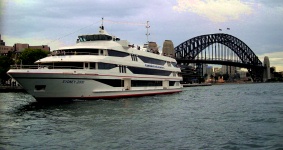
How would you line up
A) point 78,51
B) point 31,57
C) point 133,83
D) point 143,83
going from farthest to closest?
point 31,57 < point 143,83 < point 133,83 < point 78,51

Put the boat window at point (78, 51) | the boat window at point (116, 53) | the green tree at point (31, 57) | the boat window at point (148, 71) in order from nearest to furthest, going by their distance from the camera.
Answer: the boat window at point (78, 51) → the boat window at point (116, 53) → the boat window at point (148, 71) → the green tree at point (31, 57)

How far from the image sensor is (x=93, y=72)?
3181 cm

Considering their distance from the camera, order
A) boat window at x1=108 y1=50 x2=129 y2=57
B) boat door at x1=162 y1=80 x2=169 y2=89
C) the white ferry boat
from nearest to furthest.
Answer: the white ferry boat
boat window at x1=108 y1=50 x2=129 y2=57
boat door at x1=162 y1=80 x2=169 y2=89

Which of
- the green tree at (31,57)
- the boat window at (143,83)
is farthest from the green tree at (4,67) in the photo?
the boat window at (143,83)

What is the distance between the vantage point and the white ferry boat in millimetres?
28891

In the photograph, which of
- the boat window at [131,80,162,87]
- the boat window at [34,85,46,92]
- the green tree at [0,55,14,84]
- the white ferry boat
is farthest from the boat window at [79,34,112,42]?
the green tree at [0,55,14,84]

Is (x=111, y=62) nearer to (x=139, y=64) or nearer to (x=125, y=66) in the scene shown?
(x=125, y=66)

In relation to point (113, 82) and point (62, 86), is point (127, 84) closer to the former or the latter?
point (113, 82)

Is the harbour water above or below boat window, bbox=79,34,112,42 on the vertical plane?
below

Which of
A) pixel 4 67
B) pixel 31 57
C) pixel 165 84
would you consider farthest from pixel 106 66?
pixel 4 67

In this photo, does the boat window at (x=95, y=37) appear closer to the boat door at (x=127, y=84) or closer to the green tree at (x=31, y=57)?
the boat door at (x=127, y=84)

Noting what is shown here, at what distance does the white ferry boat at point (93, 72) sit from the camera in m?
28.9

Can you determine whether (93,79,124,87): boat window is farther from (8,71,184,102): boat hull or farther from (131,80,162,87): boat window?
(131,80,162,87): boat window

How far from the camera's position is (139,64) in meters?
40.1
